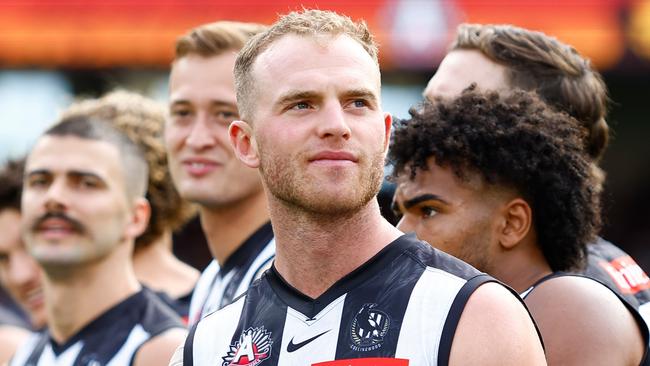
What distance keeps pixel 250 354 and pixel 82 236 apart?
88.9 inches

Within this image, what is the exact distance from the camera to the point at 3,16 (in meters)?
13.4

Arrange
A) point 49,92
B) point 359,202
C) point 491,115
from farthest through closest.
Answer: point 49,92 < point 491,115 < point 359,202

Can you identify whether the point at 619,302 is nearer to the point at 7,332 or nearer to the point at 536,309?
the point at 536,309

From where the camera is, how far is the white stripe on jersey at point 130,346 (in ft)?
17.2

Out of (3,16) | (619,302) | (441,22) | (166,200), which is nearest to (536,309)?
(619,302)

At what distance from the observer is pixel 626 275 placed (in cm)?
430

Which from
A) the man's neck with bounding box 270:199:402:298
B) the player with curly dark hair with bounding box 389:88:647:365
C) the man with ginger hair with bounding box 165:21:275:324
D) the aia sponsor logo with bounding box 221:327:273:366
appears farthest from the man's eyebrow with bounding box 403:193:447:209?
the man with ginger hair with bounding box 165:21:275:324

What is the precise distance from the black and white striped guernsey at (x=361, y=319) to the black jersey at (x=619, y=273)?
98cm

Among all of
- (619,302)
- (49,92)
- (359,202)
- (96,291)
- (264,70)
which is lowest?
(49,92)

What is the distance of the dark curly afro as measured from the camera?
12.9 ft

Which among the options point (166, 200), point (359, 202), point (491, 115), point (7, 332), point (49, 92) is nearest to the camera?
point (359, 202)

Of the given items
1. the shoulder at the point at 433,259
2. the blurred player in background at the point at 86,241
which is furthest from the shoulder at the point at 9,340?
the shoulder at the point at 433,259

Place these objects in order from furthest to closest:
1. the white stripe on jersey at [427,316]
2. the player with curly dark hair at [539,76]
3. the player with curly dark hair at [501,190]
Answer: the player with curly dark hair at [539,76] → the player with curly dark hair at [501,190] → the white stripe on jersey at [427,316]

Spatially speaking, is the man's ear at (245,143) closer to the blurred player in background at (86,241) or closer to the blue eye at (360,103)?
the blue eye at (360,103)
